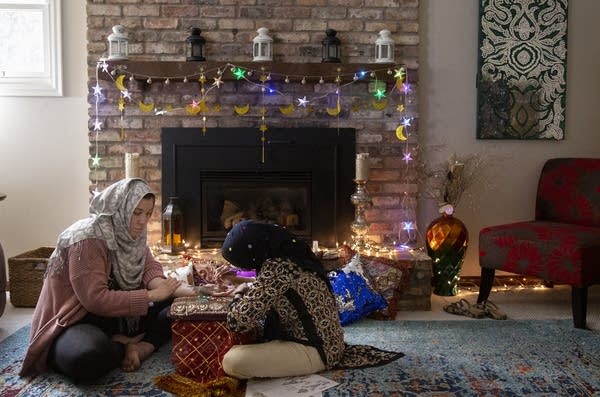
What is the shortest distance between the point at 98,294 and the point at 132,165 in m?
1.60

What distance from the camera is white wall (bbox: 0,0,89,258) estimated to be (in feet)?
13.7

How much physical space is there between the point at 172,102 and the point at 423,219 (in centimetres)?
187

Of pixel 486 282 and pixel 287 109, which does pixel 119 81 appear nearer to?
pixel 287 109

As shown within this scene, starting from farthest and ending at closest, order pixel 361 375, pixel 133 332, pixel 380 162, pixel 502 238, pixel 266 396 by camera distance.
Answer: pixel 380 162
pixel 502 238
pixel 133 332
pixel 361 375
pixel 266 396

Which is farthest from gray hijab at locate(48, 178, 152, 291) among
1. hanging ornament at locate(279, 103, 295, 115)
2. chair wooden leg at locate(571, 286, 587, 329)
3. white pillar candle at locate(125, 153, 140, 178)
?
chair wooden leg at locate(571, 286, 587, 329)

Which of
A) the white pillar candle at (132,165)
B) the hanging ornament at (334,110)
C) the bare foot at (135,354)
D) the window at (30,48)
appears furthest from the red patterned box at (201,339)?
the window at (30,48)

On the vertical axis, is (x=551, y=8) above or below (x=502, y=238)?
above

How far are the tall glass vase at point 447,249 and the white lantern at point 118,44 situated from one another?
2.23 meters

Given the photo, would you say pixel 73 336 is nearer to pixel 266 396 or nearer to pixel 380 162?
pixel 266 396

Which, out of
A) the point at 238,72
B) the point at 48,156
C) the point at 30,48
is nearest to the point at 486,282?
the point at 238,72

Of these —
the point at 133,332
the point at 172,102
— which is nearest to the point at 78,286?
the point at 133,332

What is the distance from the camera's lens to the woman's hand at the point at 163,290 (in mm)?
2633

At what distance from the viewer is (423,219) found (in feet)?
14.3

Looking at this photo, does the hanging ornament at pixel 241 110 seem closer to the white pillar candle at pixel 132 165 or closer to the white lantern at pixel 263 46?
the white lantern at pixel 263 46
